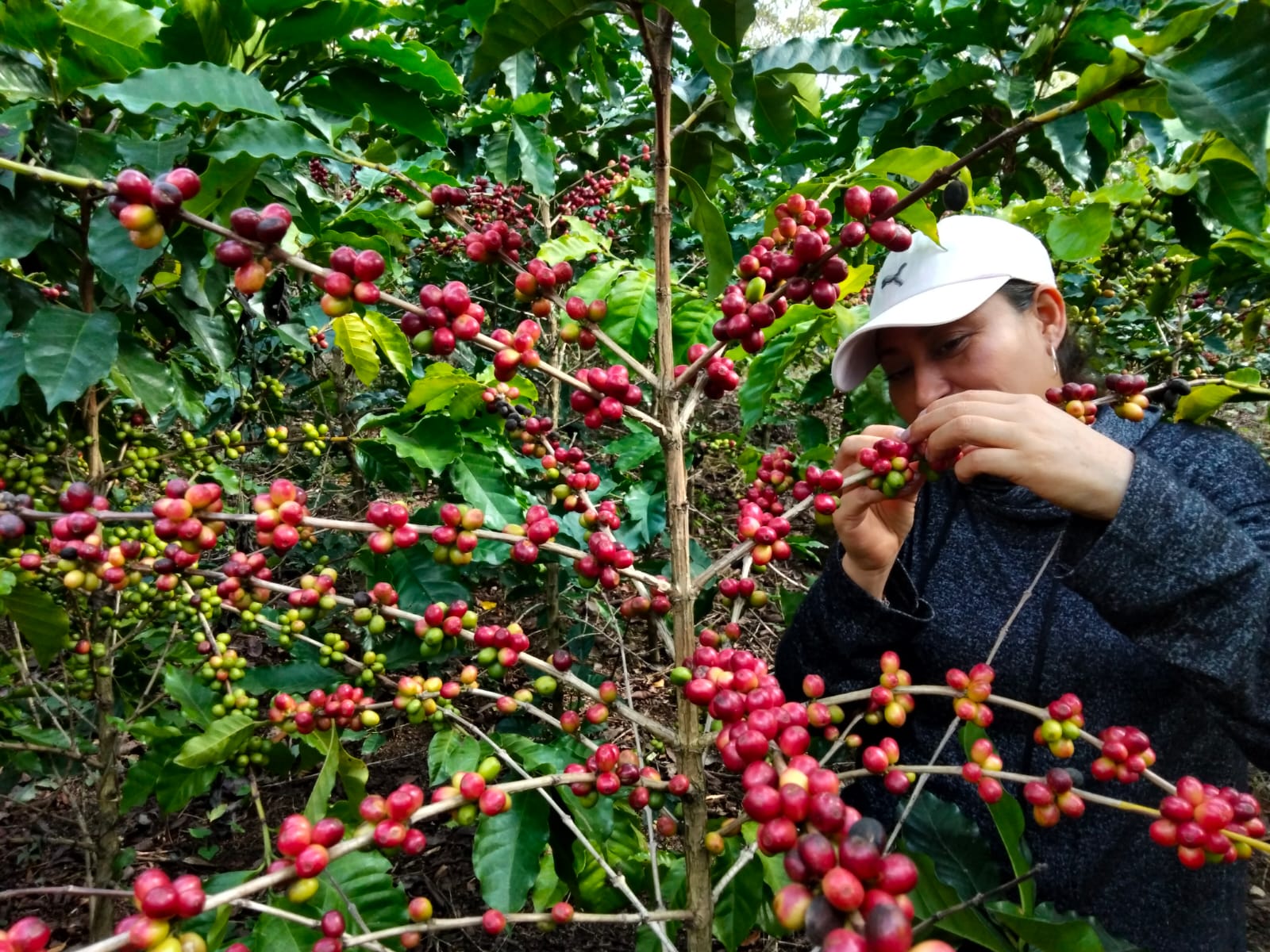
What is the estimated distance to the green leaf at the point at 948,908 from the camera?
35.4 inches

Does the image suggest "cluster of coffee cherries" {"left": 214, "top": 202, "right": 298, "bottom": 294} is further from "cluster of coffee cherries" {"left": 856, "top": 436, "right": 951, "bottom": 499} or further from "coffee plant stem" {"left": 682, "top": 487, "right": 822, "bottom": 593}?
"cluster of coffee cherries" {"left": 856, "top": 436, "right": 951, "bottom": 499}

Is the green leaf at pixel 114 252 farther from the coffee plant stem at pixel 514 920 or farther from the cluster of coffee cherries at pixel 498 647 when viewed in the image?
the coffee plant stem at pixel 514 920

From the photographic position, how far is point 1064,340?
1655 millimetres

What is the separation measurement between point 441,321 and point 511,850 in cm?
84

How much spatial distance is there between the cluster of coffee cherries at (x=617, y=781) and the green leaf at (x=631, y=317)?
3.28 ft

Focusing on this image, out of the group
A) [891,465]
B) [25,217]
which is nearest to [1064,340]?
[891,465]

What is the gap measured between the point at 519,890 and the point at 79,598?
152cm

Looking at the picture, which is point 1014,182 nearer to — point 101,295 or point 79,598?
point 101,295

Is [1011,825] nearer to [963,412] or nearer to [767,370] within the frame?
[963,412]

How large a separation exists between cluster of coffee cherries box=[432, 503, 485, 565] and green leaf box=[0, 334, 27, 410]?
0.97 m

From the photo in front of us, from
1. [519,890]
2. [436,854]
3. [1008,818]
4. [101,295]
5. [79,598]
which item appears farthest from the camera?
[436,854]

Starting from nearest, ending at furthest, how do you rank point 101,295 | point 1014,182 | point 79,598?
point 101,295
point 79,598
point 1014,182

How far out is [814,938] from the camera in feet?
1.55

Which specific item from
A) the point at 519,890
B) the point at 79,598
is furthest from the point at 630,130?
the point at 79,598
